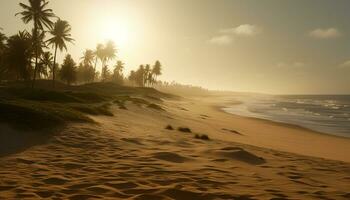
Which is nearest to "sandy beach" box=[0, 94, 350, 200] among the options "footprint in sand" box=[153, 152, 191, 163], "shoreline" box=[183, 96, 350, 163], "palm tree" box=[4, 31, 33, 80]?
"footprint in sand" box=[153, 152, 191, 163]

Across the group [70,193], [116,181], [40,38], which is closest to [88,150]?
[116,181]

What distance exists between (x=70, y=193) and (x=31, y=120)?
821 centimetres

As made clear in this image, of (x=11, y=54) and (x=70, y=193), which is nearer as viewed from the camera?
(x=70, y=193)

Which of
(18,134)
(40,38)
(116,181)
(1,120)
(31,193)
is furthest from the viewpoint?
(40,38)

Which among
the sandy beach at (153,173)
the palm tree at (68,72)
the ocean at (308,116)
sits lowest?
the ocean at (308,116)

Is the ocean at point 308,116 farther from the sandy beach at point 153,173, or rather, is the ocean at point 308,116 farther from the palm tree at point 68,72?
the palm tree at point 68,72

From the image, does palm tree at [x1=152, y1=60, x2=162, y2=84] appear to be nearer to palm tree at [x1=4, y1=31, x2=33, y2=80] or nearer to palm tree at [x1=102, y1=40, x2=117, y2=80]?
palm tree at [x1=102, y1=40, x2=117, y2=80]

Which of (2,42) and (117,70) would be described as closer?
(2,42)

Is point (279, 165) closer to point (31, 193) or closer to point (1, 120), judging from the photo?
point (31, 193)

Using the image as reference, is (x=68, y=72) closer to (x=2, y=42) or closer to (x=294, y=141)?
(x=2, y=42)

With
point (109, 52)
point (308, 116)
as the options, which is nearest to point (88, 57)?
point (109, 52)

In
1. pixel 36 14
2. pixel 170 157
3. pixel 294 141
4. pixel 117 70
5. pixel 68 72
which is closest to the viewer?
pixel 170 157

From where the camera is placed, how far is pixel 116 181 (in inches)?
307

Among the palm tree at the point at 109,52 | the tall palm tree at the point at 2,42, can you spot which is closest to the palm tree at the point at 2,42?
the tall palm tree at the point at 2,42
